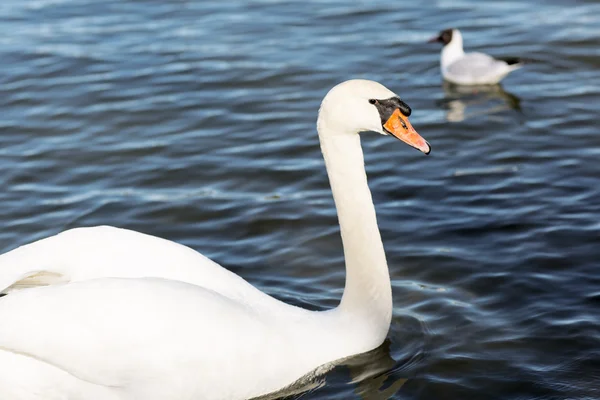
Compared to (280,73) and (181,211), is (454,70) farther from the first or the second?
(181,211)

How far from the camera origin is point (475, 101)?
10914 millimetres

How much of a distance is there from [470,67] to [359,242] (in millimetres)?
5631

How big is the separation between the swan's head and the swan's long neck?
13cm

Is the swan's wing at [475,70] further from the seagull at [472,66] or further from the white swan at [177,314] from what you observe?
the white swan at [177,314]

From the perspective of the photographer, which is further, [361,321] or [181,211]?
[181,211]

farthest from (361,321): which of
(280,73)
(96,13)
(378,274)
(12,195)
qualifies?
(96,13)

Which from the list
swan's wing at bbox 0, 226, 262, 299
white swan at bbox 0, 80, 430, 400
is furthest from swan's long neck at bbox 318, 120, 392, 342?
swan's wing at bbox 0, 226, 262, 299

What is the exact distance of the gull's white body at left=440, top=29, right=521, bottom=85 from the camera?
1076cm

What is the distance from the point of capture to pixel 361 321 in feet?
18.9

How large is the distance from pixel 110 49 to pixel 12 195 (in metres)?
3.95

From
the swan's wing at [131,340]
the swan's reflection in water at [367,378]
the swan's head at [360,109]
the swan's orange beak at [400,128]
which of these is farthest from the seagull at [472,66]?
the swan's wing at [131,340]

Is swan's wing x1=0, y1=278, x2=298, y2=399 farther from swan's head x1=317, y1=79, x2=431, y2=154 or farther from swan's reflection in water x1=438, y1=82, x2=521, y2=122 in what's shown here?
swan's reflection in water x1=438, y1=82, x2=521, y2=122

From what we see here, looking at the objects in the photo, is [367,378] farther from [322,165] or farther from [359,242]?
[322,165]

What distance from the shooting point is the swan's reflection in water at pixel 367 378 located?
5.58 m
